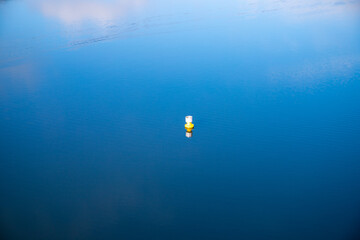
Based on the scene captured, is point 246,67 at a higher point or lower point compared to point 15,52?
lower

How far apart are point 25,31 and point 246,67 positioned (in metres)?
4.56

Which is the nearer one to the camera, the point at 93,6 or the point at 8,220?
the point at 8,220

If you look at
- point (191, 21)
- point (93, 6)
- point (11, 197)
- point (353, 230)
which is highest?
point (93, 6)

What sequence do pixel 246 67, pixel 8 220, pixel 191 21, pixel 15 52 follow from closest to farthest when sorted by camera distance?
pixel 8 220 < pixel 246 67 < pixel 15 52 < pixel 191 21

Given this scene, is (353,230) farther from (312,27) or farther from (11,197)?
(312,27)

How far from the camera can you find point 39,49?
5.33 meters

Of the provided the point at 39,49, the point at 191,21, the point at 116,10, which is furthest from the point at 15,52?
the point at 191,21

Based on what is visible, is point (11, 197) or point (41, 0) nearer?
point (11, 197)

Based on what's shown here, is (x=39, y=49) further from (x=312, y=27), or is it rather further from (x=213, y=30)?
(x=312, y=27)

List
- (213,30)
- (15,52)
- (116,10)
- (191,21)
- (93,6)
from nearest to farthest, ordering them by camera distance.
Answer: (15,52)
(213,30)
(191,21)
(116,10)
(93,6)

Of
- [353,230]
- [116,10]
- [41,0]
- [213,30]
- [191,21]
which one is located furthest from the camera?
[41,0]

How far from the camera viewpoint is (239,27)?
5648 mm

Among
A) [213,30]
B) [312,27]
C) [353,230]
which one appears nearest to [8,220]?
[353,230]

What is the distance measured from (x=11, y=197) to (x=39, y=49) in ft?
11.1
